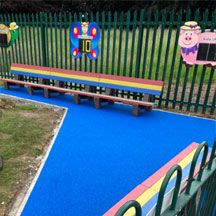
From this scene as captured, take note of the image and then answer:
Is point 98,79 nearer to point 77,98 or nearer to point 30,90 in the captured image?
point 77,98

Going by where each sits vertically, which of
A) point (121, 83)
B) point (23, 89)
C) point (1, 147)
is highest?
point (121, 83)

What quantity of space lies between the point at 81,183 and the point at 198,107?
4.55 m

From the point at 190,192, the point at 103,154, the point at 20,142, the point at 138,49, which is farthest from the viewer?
the point at 138,49

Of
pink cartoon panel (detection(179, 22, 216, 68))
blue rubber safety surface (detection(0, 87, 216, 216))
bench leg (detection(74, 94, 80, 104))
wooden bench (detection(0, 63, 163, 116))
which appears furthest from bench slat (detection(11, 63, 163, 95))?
pink cartoon panel (detection(179, 22, 216, 68))

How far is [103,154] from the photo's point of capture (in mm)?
3924

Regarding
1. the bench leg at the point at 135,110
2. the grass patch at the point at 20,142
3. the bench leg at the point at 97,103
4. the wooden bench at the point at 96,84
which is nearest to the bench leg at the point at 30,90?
the wooden bench at the point at 96,84

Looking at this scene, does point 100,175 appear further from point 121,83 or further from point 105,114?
point 121,83

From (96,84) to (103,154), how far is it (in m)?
3.14

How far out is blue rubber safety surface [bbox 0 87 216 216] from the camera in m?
2.80

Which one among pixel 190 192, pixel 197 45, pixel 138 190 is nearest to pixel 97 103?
pixel 197 45

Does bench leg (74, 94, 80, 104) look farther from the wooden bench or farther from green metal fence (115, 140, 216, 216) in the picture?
green metal fence (115, 140, 216, 216)

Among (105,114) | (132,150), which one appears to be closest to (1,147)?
(132,150)

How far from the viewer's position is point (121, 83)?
6.28 m

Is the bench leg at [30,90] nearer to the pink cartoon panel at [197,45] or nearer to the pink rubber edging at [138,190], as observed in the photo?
the pink cartoon panel at [197,45]
